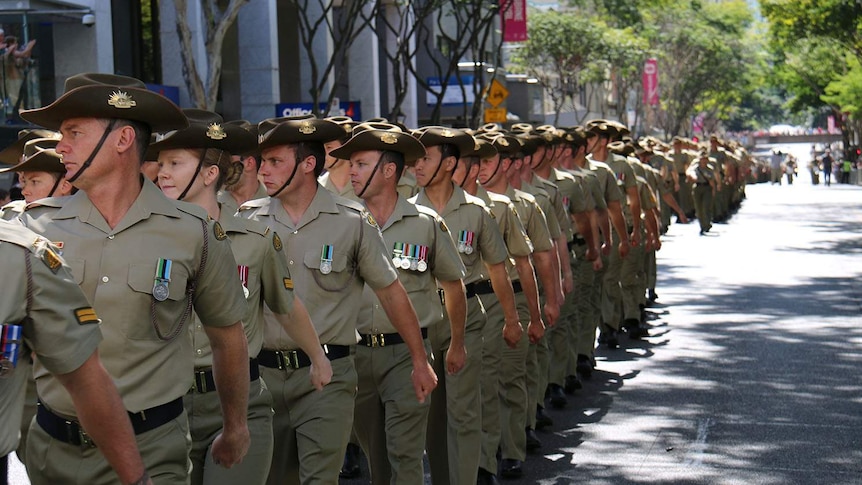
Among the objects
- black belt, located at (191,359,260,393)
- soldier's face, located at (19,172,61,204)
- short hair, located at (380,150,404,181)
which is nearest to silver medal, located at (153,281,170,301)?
black belt, located at (191,359,260,393)

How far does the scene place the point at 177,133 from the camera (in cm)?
555

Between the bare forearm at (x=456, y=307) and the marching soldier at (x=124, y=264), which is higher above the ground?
the marching soldier at (x=124, y=264)

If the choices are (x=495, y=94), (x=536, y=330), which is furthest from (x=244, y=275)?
(x=495, y=94)

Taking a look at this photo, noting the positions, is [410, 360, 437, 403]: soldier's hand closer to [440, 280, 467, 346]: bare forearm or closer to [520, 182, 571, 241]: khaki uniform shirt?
[440, 280, 467, 346]: bare forearm

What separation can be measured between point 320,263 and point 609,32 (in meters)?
49.8

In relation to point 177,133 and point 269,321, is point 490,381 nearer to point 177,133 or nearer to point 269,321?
point 269,321

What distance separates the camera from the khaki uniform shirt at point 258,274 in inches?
222

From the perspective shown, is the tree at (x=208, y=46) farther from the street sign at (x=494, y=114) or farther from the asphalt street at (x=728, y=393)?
the street sign at (x=494, y=114)

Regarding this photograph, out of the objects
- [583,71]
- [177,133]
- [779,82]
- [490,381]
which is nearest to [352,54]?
[583,71]

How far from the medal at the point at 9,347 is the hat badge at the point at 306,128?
120 inches

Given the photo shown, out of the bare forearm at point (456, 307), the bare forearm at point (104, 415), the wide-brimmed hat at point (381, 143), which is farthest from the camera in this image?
the bare forearm at point (456, 307)

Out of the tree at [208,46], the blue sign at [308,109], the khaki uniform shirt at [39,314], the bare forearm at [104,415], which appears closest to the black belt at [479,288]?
the bare forearm at [104,415]

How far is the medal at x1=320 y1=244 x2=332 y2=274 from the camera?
21.0 ft

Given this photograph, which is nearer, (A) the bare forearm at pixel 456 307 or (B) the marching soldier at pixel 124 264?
(B) the marching soldier at pixel 124 264
